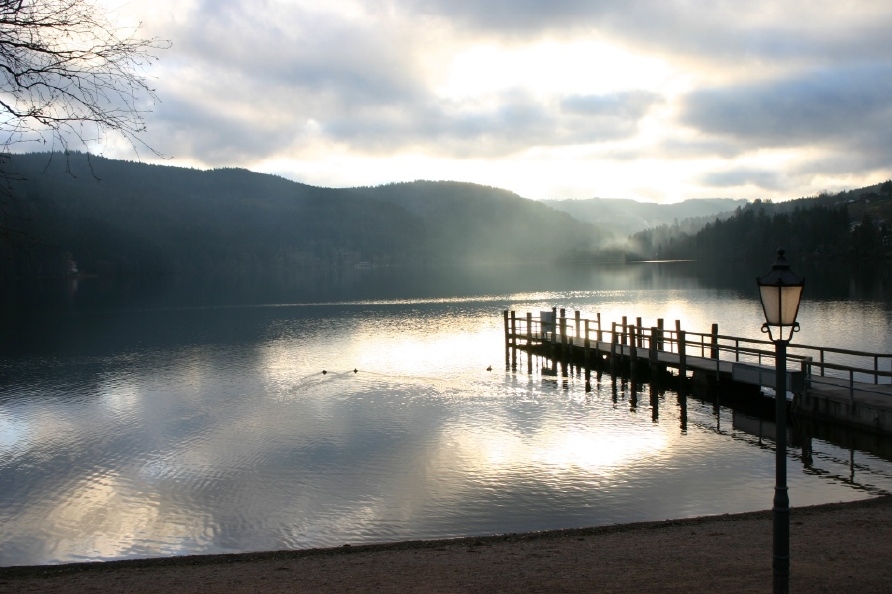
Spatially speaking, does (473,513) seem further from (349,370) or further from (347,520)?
(349,370)

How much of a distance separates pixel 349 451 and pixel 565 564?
11.6 m

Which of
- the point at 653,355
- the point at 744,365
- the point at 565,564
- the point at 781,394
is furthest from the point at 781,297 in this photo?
the point at 653,355

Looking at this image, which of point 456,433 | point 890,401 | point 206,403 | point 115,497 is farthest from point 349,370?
point 890,401

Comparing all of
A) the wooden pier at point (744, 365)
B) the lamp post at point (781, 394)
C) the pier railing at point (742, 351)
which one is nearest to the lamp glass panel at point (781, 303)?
the lamp post at point (781, 394)

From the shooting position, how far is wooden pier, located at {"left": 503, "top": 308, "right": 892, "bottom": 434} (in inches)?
826

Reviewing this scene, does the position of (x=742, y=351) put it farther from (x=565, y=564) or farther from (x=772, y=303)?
(x=772, y=303)

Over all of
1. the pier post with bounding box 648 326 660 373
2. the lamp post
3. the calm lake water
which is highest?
the lamp post

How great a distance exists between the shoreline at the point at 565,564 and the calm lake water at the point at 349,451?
6.81 feet

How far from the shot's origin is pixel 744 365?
2583 centimetres

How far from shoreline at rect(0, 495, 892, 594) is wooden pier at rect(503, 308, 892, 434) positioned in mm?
3590

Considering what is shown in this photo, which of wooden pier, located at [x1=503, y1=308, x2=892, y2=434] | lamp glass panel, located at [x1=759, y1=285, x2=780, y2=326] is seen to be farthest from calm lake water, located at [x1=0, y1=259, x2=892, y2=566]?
lamp glass panel, located at [x1=759, y1=285, x2=780, y2=326]

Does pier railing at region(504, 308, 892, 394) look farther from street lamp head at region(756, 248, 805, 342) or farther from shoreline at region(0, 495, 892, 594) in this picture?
street lamp head at region(756, 248, 805, 342)

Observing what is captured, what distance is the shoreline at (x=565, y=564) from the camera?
9859 millimetres

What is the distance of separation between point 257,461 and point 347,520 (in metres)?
6.23
